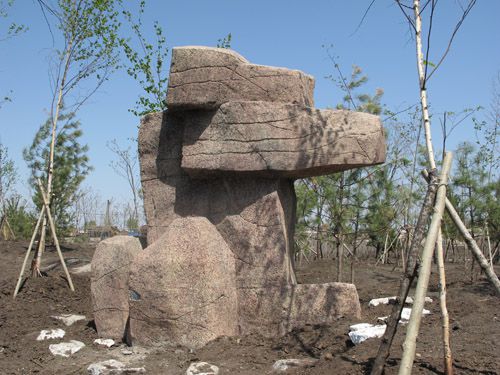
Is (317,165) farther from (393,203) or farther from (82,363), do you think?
(393,203)

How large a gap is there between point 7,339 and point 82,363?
1595mm

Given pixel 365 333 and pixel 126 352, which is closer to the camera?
pixel 365 333

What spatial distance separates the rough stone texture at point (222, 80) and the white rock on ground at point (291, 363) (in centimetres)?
270

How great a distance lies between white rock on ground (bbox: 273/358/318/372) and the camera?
5.12 m

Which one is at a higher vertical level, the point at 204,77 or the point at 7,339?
the point at 204,77

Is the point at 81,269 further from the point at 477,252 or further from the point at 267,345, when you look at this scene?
the point at 477,252

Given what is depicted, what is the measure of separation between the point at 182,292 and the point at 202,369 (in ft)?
2.87

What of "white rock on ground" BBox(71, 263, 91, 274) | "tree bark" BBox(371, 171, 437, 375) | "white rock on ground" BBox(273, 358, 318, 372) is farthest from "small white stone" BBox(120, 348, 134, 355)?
"white rock on ground" BBox(71, 263, 91, 274)

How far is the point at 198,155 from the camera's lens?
247 inches

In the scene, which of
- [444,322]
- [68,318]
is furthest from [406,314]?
[68,318]

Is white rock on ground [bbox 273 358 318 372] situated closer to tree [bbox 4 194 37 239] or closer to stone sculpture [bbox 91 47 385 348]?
stone sculpture [bbox 91 47 385 348]

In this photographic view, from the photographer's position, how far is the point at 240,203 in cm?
638

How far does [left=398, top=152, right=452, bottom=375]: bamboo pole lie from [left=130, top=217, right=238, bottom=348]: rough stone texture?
2.75m

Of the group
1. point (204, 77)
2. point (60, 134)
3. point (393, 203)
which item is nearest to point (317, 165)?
point (204, 77)
